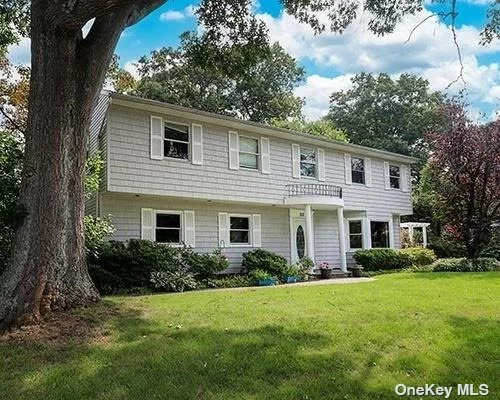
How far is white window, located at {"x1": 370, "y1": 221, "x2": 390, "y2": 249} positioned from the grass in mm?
14187

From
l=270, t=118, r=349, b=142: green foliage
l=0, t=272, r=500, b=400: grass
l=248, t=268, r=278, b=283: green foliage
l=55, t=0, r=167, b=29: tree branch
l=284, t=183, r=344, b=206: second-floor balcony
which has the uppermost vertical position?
l=270, t=118, r=349, b=142: green foliage

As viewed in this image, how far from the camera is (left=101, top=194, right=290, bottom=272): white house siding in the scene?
47.2 feet

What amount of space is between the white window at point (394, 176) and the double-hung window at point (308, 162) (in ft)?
18.0

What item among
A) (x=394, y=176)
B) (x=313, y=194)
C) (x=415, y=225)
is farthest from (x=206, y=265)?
(x=415, y=225)

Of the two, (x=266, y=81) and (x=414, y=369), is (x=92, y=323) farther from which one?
(x=266, y=81)

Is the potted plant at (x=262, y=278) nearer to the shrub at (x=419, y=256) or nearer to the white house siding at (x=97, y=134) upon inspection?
the white house siding at (x=97, y=134)

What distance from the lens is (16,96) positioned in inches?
776

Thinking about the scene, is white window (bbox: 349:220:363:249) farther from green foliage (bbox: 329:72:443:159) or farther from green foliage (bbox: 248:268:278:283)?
green foliage (bbox: 329:72:443:159)

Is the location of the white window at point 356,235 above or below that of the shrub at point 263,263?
above

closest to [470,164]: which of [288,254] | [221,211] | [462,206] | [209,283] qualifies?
[462,206]

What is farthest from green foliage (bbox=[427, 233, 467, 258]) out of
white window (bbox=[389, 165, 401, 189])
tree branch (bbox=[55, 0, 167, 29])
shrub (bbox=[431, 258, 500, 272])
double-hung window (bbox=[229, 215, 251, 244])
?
tree branch (bbox=[55, 0, 167, 29])

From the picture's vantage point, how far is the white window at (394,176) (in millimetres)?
23150

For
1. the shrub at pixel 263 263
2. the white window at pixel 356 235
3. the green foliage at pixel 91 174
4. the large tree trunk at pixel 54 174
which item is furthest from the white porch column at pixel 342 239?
the large tree trunk at pixel 54 174

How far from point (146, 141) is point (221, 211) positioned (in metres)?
3.89
